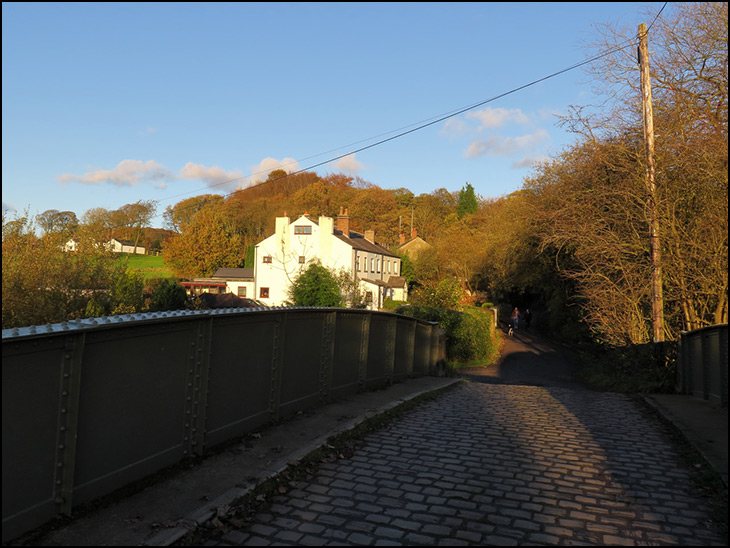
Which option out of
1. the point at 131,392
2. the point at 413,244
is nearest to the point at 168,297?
the point at 131,392

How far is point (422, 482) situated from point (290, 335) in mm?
2831

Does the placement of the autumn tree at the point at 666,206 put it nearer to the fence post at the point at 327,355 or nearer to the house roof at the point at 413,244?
the fence post at the point at 327,355

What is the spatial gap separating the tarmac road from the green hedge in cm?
1615

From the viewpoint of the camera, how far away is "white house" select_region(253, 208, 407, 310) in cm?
5266

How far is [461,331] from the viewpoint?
25469 millimetres

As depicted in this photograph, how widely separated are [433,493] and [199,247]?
70.4m

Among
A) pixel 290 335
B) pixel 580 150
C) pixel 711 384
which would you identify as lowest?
pixel 711 384

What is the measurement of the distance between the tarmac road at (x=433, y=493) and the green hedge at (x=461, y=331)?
1615cm

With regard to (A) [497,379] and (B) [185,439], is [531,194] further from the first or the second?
(B) [185,439]

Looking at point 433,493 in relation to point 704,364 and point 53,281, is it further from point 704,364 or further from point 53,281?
point 53,281

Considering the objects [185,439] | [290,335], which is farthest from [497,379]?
[185,439]

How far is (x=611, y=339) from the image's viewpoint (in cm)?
1678

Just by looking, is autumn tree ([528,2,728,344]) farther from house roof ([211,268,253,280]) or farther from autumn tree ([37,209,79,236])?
house roof ([211,268,253,280])

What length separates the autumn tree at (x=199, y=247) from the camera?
7138cm
